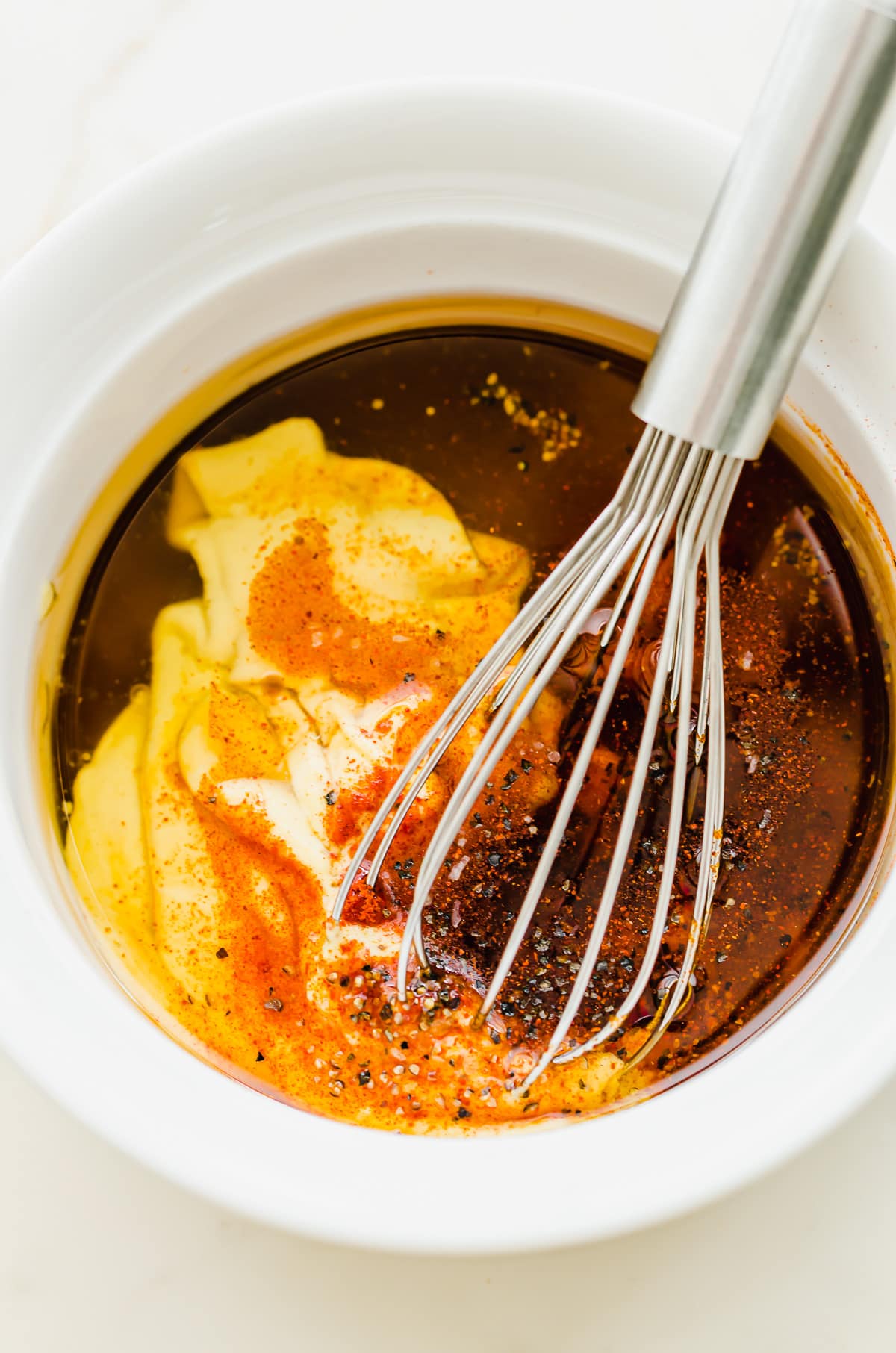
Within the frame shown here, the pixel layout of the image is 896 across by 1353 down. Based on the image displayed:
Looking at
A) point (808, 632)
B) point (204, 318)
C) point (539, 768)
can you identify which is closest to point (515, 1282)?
point (539, 768)

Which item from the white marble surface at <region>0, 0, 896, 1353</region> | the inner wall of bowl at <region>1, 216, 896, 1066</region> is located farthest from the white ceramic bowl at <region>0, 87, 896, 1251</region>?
the white marble surface at <region>0, 0, 896, 1353</region>

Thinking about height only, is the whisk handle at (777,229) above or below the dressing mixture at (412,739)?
above

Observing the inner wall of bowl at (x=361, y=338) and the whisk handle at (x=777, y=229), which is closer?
the whisk handle at (x=777, y=229)

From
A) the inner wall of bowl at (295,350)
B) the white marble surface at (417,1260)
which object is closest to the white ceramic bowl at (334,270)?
the inner wall of bowl at (295,350)

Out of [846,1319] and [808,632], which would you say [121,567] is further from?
[846,1319]

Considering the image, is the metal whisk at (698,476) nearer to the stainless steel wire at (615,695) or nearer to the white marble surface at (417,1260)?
the stainless steel wire at (615,695)

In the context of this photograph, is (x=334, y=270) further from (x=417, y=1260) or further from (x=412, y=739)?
(x=417, y=1260)

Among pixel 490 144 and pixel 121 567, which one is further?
pixel 121 567
